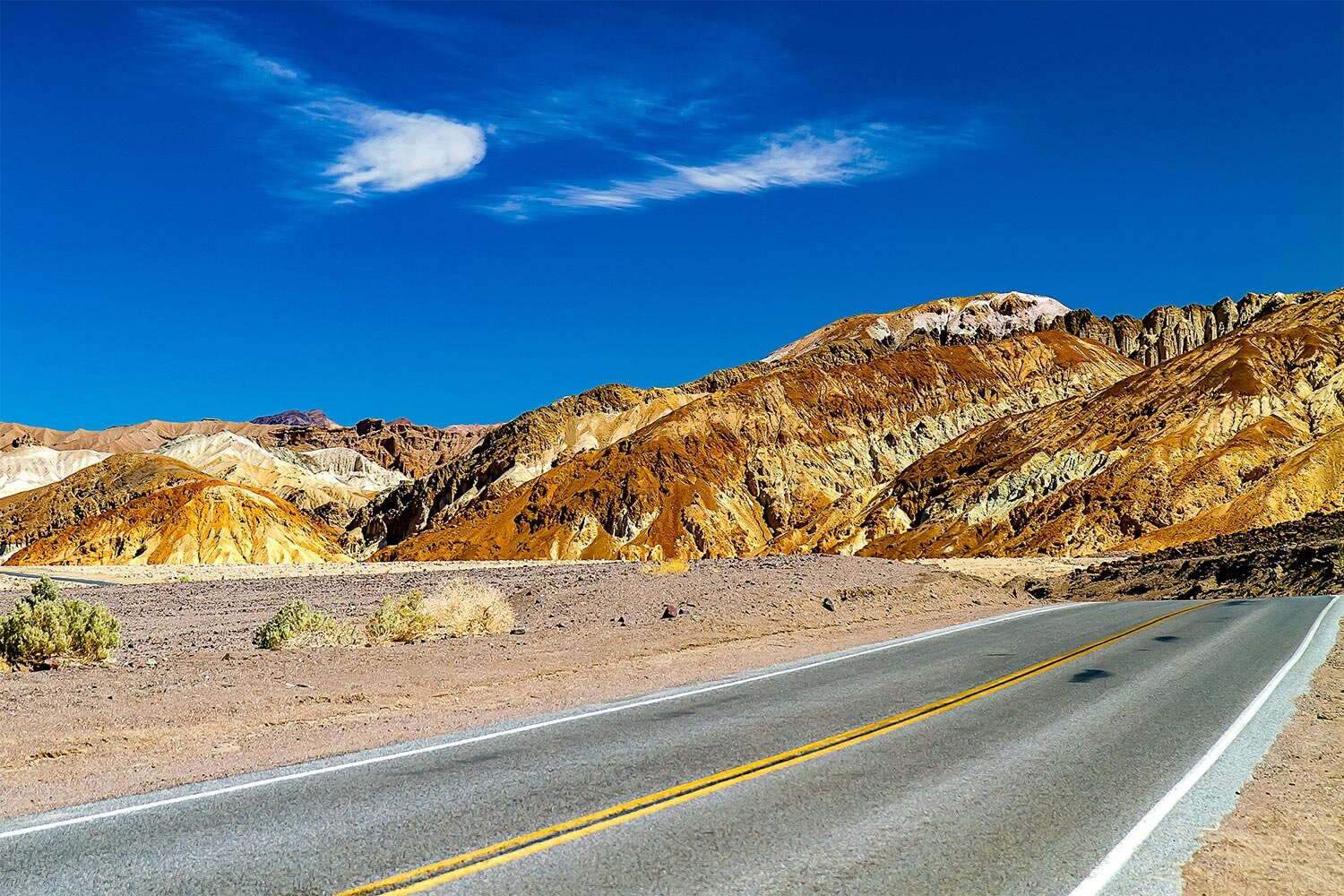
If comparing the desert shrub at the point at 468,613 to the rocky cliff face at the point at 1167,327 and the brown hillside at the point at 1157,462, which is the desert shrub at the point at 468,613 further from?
the rocky cliff face at the point at 1167,327

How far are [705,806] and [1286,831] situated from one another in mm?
4113

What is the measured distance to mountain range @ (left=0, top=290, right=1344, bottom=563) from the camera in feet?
238

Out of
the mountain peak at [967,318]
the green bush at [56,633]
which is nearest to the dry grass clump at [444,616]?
the green bush at [56,633]

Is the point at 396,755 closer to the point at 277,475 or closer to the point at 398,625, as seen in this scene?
the point at 398,625

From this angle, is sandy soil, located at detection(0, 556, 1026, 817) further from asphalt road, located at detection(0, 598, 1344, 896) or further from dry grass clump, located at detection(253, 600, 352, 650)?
asphalt road, located at detection(0, 598, 1344, 896)

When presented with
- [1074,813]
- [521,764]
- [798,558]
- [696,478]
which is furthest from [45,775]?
[696,478]

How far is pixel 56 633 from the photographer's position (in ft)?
51.8

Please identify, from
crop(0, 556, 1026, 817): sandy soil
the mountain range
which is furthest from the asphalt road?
the mountain range

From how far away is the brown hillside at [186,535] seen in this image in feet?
259

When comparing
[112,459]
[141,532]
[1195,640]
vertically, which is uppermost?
[112,459]

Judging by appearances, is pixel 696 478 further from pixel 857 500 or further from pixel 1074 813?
pixel 1074 813

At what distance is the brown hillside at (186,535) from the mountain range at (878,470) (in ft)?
0.81

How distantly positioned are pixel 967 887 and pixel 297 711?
28.1ft

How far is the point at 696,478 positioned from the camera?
315 ft
